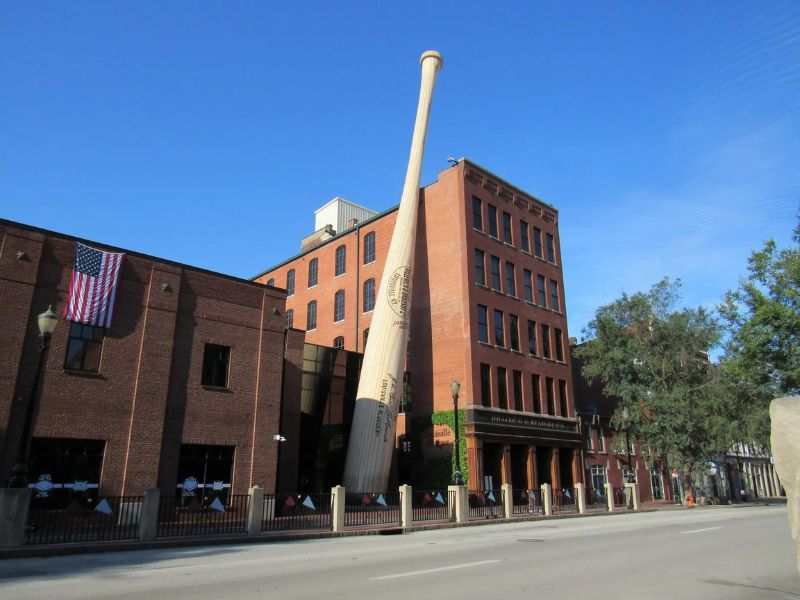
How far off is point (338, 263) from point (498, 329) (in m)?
15.0

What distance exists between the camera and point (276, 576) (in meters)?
9.73

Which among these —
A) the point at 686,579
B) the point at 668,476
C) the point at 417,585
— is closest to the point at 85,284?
the point at 417,585

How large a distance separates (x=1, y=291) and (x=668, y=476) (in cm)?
5289

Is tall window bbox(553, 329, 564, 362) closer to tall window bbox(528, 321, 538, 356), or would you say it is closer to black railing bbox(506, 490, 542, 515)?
tall window bbox(528, 321, 538, 356)

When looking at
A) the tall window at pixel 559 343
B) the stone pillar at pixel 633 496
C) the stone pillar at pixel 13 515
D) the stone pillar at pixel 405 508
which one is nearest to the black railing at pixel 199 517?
the stone pillar at pixel 13 515

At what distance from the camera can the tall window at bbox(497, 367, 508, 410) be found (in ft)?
119

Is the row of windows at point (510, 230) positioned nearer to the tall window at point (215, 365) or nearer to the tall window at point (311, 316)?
the tall window at point (311, 316)

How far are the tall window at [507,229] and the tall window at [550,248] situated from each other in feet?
15.9

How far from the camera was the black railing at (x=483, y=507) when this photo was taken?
2666 centimetres

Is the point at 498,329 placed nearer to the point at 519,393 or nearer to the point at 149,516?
the point at 519,393

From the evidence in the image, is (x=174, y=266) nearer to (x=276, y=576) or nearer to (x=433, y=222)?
(x=276, y=576)

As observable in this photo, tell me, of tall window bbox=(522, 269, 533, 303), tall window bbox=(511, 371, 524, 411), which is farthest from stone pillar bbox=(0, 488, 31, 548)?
tall window bbox=(522, 269, 533, 303)

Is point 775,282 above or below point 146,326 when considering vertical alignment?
above

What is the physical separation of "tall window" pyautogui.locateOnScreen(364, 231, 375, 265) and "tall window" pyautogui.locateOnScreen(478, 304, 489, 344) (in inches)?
390
